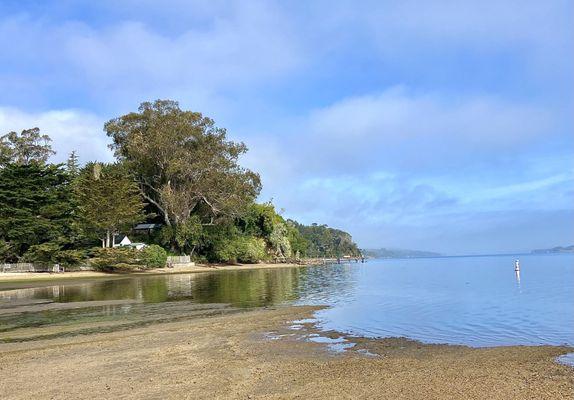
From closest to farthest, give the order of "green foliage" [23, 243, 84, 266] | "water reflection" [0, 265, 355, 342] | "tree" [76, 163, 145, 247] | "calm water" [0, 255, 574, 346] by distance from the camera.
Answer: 1. "calm water" [0, 255, 574, 346]
2. "water reflection" [0, 265, 355, 342]
3. "green foliage" [23, 243, 84, 266]
4. "tree" [76, 163, 145, 247]

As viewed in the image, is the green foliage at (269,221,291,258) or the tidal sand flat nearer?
the tidal sand flat

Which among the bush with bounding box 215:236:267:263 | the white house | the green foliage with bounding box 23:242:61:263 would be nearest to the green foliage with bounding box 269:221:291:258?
the bush with bounding box 215:236:267:263

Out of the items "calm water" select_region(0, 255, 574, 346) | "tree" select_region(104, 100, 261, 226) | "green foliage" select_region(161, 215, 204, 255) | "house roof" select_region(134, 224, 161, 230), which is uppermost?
"tree" select_region(104, 100, 261, 226)

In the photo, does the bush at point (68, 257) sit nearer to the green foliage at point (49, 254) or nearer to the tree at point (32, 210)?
the green foliage at point (49, 254)

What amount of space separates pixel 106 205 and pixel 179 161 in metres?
11.2

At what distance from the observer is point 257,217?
9456cm

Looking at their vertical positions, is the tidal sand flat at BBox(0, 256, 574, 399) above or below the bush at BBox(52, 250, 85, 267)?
below

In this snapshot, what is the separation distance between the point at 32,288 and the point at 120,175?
28.1m

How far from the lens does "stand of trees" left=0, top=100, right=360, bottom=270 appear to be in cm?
5222

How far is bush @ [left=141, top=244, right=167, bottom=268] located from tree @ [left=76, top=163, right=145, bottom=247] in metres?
4.45

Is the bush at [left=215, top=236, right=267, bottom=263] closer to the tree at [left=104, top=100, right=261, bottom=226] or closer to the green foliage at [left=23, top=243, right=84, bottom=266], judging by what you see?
the tree at [left=104, top=100, right=261, bottom=226]

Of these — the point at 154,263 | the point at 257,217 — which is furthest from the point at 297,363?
the point at 257,217

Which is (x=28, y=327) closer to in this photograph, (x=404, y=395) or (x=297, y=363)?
(x=297, y=363)

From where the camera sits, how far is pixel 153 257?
6000 centimetres
